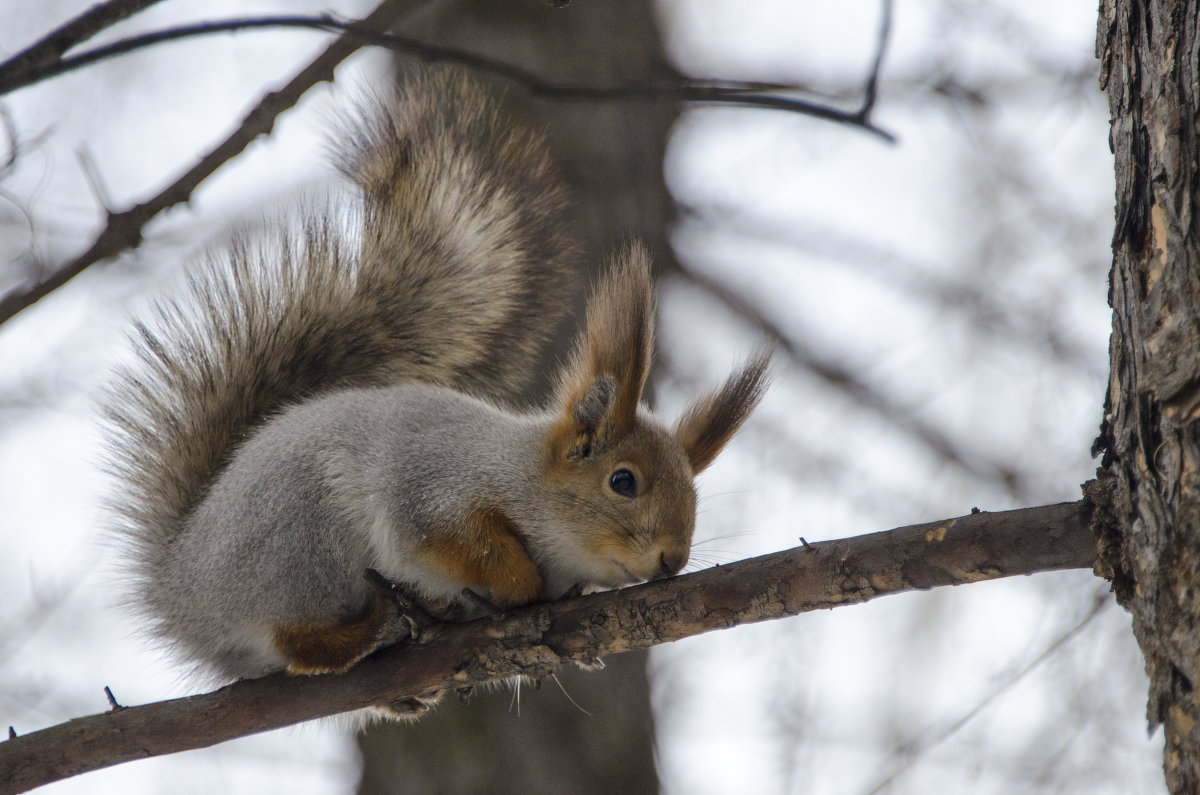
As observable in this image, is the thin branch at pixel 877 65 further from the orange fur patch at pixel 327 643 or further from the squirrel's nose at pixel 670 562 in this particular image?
the orange fur patch at pixel 327 643

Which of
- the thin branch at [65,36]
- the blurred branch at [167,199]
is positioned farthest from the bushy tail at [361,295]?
the thin branch at [65,36]

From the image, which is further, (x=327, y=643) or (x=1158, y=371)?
(x=327, y=643)

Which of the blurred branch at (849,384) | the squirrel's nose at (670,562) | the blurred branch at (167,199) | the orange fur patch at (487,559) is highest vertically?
the blurred branch at (849,384)

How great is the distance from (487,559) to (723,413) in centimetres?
58

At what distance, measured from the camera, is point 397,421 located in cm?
206

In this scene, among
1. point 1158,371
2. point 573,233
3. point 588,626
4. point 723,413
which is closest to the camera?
point 1158,371

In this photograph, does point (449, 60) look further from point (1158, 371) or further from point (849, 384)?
point (849, 384)

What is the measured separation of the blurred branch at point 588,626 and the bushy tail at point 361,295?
464 millimetres

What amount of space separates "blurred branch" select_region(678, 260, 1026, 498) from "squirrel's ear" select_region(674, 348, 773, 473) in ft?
3.08

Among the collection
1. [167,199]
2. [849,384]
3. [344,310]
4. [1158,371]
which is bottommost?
[1158,371]

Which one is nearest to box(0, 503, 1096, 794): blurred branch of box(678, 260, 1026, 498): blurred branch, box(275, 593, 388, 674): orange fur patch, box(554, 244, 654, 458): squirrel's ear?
box(275, 593, 388, 674): orange fur patch

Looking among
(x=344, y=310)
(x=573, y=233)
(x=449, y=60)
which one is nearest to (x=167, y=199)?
(x=449, y=60)

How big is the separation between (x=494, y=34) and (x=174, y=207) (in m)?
1.45

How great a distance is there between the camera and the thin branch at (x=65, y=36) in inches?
51.5
